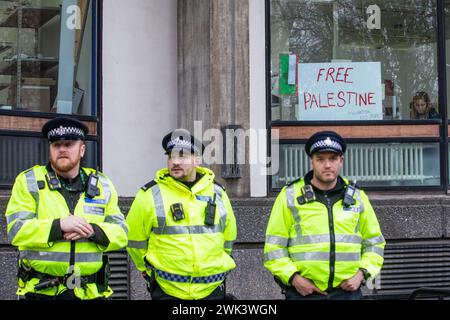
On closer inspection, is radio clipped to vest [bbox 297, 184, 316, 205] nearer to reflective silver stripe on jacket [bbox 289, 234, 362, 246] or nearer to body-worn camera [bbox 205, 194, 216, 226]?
reflective silver stripe on jacket [bbox 289, 234, 362, 246]

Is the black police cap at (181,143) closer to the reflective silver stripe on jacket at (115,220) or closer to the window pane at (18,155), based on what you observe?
the reflective silver stripe on jacket at (115,220)

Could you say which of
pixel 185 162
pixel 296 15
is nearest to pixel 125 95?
pixel 296 15

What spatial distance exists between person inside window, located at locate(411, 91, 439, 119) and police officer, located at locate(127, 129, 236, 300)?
4.67 metres

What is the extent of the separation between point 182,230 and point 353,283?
1196mm

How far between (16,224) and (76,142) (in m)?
0.67

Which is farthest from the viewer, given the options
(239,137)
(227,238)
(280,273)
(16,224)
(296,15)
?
(296,15)

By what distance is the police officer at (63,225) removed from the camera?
5.62 metres

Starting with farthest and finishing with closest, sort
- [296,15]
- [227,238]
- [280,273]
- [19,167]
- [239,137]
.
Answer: [296,15], [239,137], [19,167], [227,238], [280,273]

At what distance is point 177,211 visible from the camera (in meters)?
6.15

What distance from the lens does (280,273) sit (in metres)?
6.04

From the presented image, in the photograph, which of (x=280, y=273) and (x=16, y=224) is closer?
(x=16, y=224)

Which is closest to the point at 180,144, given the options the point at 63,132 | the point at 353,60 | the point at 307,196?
the point at 63,132

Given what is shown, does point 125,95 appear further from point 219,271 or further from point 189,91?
point 219,271
